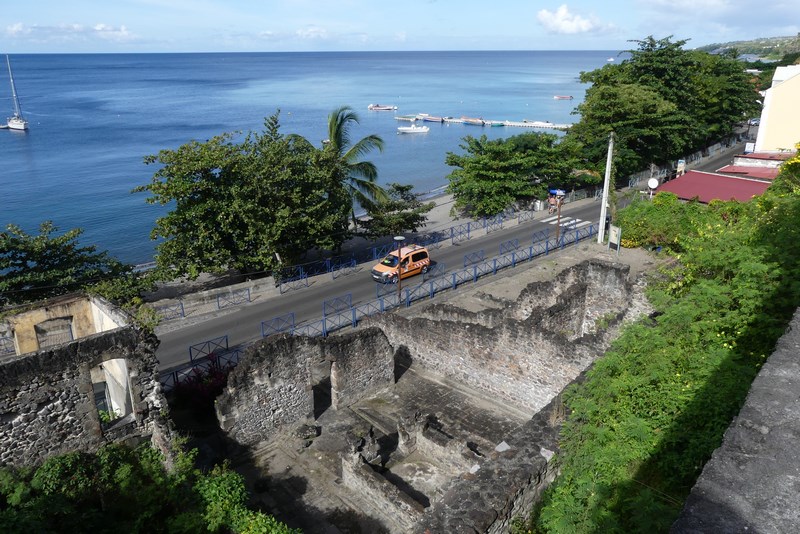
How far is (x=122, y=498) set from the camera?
1262cm

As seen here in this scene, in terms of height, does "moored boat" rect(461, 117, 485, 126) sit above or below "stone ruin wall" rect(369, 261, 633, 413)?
below

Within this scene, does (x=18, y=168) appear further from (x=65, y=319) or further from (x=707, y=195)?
(x=707, y=195)

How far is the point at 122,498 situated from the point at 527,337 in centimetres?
1073

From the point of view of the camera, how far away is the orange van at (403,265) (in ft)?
100

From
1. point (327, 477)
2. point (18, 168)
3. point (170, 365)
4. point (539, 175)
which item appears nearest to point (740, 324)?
point (327, 477)

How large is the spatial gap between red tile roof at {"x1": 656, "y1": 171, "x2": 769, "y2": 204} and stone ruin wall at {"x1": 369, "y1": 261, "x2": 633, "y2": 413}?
671 inches

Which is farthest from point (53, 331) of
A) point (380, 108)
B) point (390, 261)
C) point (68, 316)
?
point (380, 108)

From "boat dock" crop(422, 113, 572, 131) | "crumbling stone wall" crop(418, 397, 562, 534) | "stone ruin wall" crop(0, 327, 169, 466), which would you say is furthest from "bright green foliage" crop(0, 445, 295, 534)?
"boat dock" crop(422, 113, 572, 131)

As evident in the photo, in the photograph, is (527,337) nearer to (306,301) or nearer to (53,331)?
(53,331)

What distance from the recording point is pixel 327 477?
15.1 meters

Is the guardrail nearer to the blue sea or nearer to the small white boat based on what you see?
the blue sea

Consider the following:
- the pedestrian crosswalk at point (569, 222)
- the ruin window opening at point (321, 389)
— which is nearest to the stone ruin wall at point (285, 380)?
the ruin window opening at point (321, 389)

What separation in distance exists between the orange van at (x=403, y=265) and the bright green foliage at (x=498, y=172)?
12209 mm

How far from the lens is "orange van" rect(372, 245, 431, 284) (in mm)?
30484
